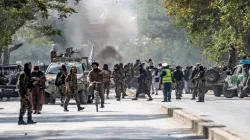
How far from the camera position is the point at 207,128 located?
17906 mm

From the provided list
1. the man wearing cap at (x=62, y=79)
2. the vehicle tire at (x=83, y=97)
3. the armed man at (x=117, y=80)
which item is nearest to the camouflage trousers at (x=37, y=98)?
the man wearing cap at (x=62, y=79)

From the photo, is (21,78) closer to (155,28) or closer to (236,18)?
(236,18)

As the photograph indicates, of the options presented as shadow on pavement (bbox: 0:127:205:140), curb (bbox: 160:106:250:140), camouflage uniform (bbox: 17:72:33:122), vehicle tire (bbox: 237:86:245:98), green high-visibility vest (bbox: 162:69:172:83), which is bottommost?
shadow on pavement (bbox: 0:127:205:140)

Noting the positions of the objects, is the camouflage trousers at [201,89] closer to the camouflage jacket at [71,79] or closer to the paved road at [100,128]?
the camouflage jacket at [71,79]

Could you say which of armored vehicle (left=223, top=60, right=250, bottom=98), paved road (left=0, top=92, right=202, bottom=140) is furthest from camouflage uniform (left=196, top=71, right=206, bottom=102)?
paved road (left=0, top=92, right=202, bottom=140)

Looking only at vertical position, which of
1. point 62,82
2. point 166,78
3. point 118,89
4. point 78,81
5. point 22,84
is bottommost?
point 22,84

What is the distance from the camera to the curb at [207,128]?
1558 cm

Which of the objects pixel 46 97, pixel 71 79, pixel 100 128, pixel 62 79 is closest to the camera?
pixel 100 128

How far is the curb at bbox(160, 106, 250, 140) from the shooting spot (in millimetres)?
15578

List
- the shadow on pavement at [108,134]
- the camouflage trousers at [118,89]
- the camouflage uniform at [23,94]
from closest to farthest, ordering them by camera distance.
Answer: the shadow on pavement at [108,134] → the camouflage uniform at [23,94] → the camouflage trousers at [118,89]

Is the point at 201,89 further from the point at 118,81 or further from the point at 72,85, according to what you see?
the point at 72,85

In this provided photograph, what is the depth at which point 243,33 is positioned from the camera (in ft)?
203

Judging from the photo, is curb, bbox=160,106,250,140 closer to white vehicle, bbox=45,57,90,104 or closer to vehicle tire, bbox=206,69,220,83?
white vehicle, bbox=45,57,90,104

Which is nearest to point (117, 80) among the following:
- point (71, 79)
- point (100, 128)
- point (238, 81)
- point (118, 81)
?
point (118, 81)
